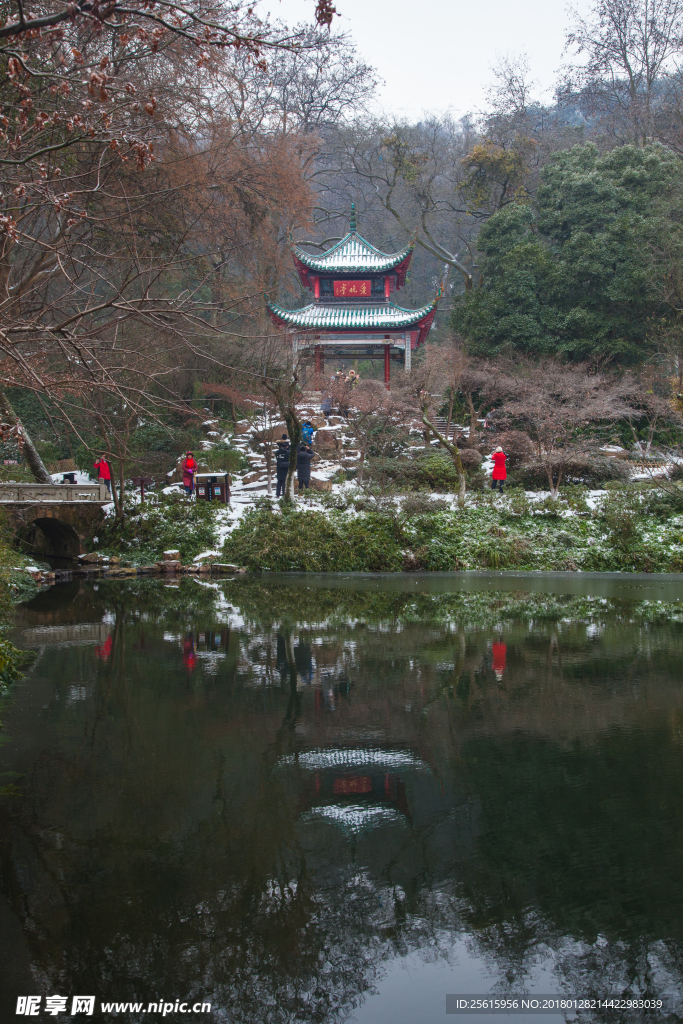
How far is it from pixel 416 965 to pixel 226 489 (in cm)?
1607

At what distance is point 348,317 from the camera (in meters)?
26.5

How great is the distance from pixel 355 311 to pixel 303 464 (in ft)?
32.8

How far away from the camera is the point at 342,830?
4.11 meters

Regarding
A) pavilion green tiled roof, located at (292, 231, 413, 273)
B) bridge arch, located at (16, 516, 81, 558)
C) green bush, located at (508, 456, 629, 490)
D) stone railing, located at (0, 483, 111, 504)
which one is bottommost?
bridge arch, located at (16, 516, 81, 558)

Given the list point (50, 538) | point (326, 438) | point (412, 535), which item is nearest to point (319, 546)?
point (412, 535)

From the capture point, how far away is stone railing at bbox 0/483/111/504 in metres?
14.9

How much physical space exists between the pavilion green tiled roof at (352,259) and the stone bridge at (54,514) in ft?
43.1

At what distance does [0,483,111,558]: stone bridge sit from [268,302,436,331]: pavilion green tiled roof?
1159 centimetres

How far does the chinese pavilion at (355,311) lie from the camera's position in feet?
85.3

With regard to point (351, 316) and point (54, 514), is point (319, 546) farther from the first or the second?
point (351, 316)

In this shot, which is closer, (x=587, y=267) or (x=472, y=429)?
(x=472, y=429)

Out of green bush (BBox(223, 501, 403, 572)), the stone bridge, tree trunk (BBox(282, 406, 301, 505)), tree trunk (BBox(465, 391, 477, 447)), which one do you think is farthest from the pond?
tree trunk (BBox(465, 391, 477, 447))

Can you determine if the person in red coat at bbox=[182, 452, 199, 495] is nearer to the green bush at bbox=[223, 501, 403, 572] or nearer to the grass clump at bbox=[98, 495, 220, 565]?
the grass clump at bbox=[98, 495, 220, 565]

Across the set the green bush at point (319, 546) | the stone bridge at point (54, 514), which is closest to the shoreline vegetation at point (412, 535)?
the green bush at point (319, 546)
